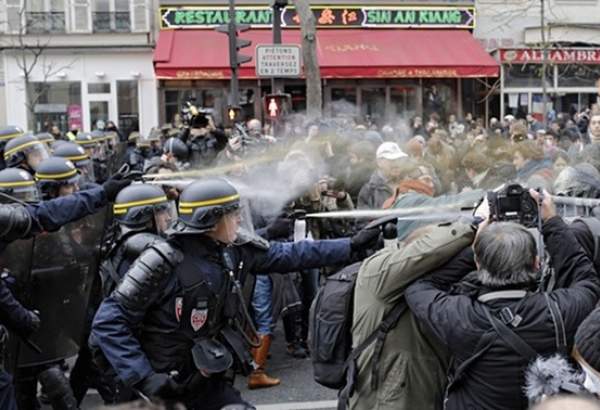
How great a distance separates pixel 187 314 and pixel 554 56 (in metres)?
23.7

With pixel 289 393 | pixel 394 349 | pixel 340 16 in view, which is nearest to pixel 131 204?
pixel 394 349

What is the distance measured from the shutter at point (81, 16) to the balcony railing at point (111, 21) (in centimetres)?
21

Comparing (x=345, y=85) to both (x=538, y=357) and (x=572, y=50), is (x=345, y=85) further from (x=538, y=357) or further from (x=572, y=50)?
(x=538, y=357)

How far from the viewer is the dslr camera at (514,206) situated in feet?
9.95

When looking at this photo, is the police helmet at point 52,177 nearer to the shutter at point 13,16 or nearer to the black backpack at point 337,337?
the black backpack at point 337,337

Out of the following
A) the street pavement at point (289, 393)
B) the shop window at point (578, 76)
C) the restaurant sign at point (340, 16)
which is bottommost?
the street pavement at point (289, 393)

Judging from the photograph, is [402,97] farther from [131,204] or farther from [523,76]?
[131,204]

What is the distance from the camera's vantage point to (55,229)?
477 cm

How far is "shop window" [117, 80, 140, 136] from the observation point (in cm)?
2589

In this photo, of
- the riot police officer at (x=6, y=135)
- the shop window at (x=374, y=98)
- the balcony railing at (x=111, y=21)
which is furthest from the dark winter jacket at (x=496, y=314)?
the balcony railing at (x=111, y=21)

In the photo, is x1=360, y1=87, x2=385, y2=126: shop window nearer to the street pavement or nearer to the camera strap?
the street pavement

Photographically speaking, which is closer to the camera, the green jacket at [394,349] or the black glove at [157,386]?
the green jacket at [394,349]

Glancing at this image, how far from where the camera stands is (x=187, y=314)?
356 cm

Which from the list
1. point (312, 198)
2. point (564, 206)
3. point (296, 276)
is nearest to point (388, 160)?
point (312, 198)
